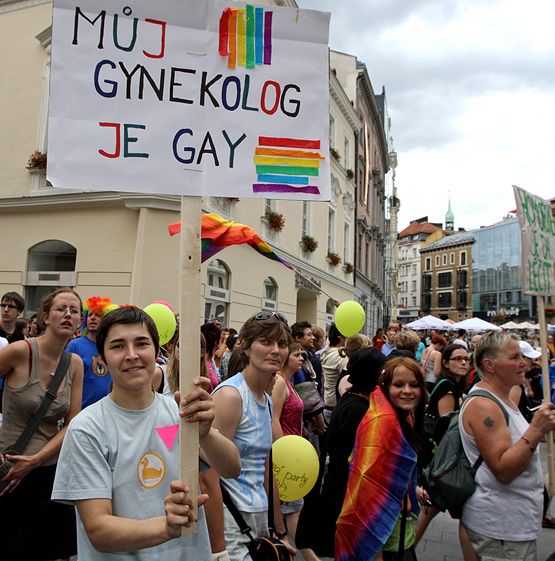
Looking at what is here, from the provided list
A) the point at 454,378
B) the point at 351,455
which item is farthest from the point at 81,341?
the point at 454,378

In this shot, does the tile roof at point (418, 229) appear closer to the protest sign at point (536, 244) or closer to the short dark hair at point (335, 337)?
the short dark hair at point (335, 337)

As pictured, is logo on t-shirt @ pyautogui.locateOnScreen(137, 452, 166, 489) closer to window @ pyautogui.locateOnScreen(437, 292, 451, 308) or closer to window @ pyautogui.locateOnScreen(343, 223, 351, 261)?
window @ pyautogui.locateOnScreen(343, 223, 351, 261)

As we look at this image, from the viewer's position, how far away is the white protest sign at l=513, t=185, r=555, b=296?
12.0 ft

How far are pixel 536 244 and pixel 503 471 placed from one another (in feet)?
6.07

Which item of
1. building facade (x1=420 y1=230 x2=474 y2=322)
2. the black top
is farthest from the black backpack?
building facade (x1=420 y1=230 x2=474 y2=322)

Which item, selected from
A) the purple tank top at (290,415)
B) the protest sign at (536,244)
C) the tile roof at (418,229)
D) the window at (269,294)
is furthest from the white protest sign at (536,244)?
the tile roof at (418,229)

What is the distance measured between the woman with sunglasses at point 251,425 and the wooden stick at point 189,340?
75 centimetres

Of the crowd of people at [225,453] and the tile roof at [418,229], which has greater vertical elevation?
the tile roof at [418,229]

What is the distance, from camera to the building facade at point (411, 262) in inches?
3932

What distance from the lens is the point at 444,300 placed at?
9181 centimetres

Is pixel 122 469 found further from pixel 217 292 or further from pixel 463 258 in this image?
pixel 463 258

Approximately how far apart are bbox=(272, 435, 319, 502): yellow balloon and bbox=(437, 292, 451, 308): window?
300 ft

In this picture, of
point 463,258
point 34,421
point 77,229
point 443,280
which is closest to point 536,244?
point 34,421

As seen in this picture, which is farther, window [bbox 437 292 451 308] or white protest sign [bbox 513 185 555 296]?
window [bbox 437 292 451 308]
